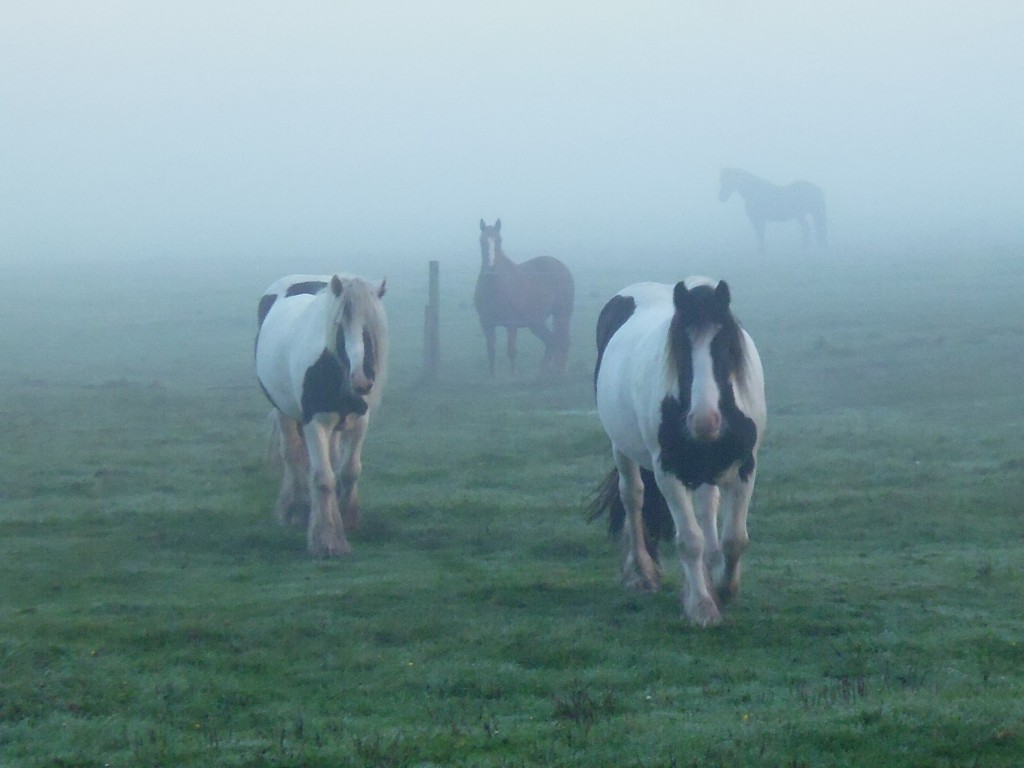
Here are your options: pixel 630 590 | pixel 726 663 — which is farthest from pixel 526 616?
pixel 726 663

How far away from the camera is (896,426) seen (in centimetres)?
1292

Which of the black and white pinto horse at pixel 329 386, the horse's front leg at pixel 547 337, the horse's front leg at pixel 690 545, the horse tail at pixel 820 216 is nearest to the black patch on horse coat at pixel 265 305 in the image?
the black and white pinto horse at pixel 329 386

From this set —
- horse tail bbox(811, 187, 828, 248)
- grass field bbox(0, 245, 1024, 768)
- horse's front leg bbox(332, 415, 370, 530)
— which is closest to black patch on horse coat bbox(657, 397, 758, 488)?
grass field bbox(0, 245, 1024, 768)

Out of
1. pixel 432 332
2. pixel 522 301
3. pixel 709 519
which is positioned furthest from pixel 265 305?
pixel 522 301

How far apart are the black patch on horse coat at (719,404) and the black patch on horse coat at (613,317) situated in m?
1.52

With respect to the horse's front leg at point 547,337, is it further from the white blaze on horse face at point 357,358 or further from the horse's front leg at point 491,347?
the white blaze on horse face at point 357,358

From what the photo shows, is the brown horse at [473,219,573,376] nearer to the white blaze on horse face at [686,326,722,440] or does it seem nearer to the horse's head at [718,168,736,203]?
the white blaze on horse face at [686,326,722,440]

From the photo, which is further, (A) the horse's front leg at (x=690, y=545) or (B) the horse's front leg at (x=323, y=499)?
(B) the horse's front leg at (x=323, y=499)

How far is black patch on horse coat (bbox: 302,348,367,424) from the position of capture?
8430mm

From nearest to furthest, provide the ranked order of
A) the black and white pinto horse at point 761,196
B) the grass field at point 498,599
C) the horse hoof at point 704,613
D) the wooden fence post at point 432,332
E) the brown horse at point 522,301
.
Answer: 1. the grass field at point 498,599
2. the horse hoof at point 704,613
3. the wooden fence post at point 432,332
4. the brown horse at point 522,301
5. the black and white pinto horse at point 761,196

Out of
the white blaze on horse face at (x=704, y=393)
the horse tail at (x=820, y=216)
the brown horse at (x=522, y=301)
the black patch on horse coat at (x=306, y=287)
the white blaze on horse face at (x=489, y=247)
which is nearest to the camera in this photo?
the white blaze on horse face at (x=704, y=393)

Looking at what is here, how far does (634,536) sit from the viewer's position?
7.16 meters

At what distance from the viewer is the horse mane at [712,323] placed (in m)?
5.82

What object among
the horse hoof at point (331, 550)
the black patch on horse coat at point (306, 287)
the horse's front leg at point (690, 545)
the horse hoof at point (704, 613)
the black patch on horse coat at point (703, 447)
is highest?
the black patch on horse coat at point (306, 287)
